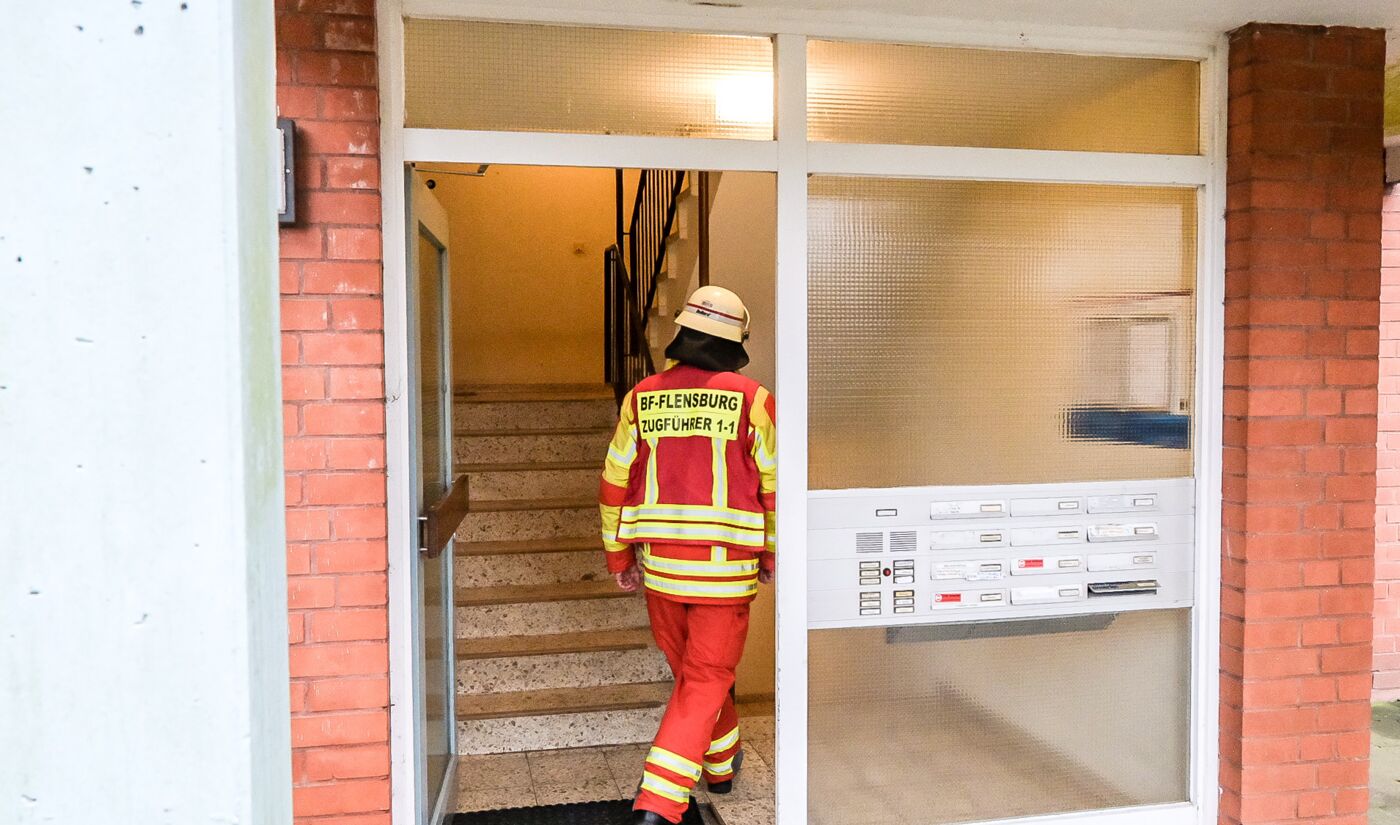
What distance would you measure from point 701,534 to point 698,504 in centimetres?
9

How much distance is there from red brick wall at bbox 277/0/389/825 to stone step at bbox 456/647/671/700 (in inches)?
67.0

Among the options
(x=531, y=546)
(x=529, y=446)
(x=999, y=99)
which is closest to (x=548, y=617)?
(x=531, y=546)

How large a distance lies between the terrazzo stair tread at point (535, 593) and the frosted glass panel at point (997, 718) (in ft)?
6.06

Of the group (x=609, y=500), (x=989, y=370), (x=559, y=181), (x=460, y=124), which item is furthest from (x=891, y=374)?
(x=559, y=181)

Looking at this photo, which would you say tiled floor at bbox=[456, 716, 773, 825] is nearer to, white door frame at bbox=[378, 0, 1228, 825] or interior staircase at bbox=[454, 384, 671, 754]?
interior staircase at bbox=[454, 384, 671, 754]

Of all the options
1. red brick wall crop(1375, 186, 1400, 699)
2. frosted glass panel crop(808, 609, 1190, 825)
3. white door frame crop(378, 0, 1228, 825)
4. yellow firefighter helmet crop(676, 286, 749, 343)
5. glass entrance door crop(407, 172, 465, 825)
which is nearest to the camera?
white door frame crop(378, 0, 1228, 825)

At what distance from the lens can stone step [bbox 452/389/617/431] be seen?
6.05 metres

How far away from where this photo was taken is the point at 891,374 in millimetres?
3143

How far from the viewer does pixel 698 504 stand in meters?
3.35

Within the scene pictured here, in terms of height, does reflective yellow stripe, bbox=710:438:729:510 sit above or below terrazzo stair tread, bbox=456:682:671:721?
above

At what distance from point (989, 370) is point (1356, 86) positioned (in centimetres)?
137

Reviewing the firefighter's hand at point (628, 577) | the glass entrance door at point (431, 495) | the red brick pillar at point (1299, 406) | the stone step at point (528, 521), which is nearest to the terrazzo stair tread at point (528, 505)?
the stone step at point (528, 521)

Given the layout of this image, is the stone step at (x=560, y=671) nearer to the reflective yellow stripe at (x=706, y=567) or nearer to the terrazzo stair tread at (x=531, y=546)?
the terrazzo stair tread at (x=531, y=546)

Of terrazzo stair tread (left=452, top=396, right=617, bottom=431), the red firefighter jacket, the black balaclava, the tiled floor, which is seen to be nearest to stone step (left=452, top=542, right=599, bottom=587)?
the tiled floor
